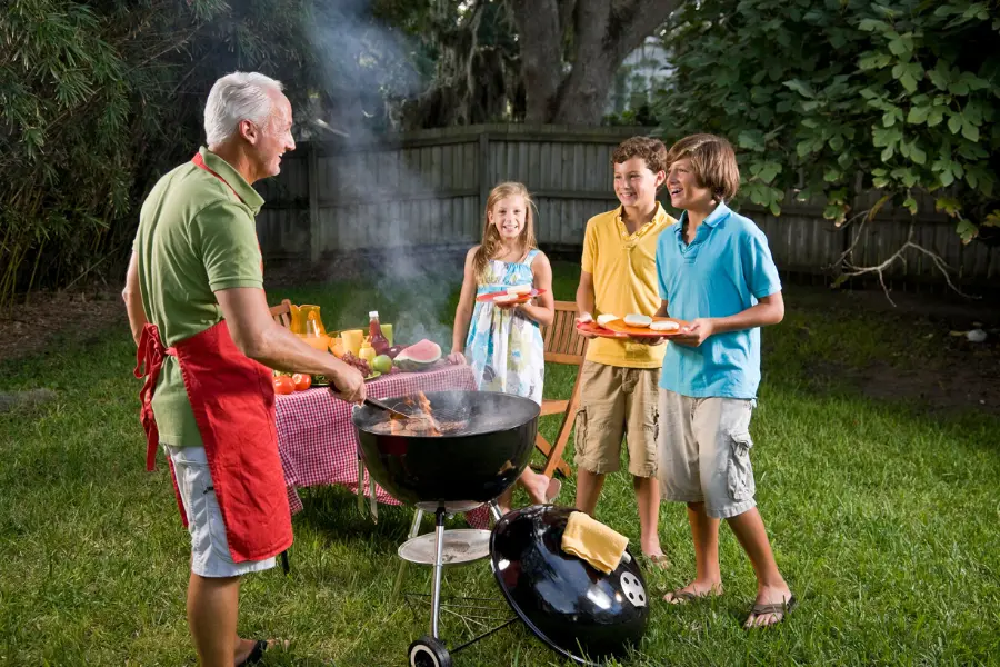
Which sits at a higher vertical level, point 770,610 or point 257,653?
point 770,610

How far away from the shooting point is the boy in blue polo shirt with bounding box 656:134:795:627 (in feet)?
10.7

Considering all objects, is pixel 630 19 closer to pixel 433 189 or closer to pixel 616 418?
pixel 433 189

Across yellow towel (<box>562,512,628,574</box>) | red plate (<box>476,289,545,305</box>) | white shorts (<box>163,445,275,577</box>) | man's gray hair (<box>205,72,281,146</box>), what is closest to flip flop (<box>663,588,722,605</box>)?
yellow towel (<box>562,512,628,574</box>)

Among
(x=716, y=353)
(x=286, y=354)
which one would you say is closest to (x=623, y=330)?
(x=716, y=353)

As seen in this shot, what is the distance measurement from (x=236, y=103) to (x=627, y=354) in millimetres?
2062

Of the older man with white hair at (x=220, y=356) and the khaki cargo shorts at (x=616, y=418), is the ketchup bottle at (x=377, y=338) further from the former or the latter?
the older man with white hair at (x=220, y=356)

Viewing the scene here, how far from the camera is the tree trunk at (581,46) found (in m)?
12.8

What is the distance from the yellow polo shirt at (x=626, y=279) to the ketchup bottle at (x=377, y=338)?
968 millimetres

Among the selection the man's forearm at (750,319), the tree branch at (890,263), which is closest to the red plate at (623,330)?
the man's forearm at (750,319)

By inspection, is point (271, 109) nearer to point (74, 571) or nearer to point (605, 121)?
point (74, 571)

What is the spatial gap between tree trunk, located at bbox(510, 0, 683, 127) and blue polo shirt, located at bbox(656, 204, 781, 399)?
9.97 metres

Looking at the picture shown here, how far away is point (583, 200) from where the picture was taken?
1284 cm

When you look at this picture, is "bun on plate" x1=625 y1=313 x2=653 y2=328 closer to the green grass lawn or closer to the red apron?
the green grass lawn

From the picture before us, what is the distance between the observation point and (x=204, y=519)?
2.62 metres
